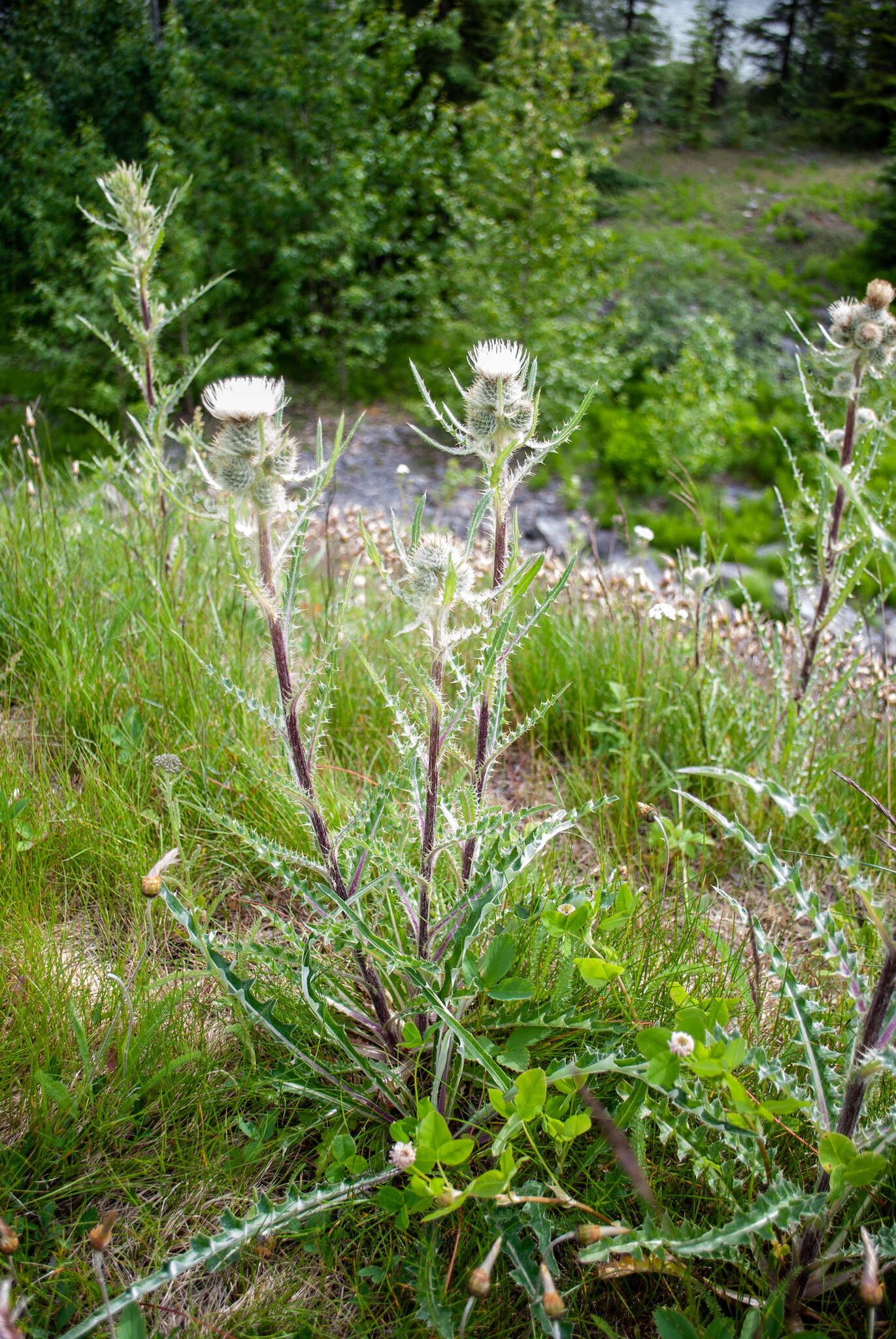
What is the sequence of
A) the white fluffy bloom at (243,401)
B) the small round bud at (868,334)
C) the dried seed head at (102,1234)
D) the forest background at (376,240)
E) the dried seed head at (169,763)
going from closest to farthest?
the dried seed head at (102,1234)
the white fluffy bloom at (243,401)
the dried seed head at (169,763)
the small round bud at (868,334)
the forest background at (376,240)

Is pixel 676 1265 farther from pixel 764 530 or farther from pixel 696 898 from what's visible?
pixel 764 530

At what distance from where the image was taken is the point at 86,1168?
4.43 ft

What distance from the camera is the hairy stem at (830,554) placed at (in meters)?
2.32

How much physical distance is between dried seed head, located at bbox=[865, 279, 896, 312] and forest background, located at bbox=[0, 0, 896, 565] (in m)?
6.23

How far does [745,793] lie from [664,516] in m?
7.04

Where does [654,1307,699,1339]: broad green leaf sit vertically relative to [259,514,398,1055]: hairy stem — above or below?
below

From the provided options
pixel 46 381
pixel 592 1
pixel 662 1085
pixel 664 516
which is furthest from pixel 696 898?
pixel 592 1

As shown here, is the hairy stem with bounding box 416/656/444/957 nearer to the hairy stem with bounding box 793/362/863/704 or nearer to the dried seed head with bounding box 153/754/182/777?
the dried seed head with bounding box 153/754/182/777

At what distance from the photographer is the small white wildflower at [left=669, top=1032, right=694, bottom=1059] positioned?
1.07 meters

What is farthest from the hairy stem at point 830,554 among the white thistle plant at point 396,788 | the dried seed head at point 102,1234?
the dried seed head at point 102,1234

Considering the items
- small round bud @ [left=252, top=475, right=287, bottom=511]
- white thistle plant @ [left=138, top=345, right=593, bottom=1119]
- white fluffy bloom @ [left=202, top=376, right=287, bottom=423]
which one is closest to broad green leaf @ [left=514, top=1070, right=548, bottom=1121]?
white thistle plant @ [left=138, top=345, right=593, bottom=1119]

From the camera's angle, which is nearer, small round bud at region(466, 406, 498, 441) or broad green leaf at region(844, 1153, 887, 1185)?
broad green leaf at region(844, 1153, 887, 1185)

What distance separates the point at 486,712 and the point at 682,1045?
555 mm

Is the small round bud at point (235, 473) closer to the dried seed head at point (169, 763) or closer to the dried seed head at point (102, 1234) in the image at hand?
the dried seed head at point (169, 763)
